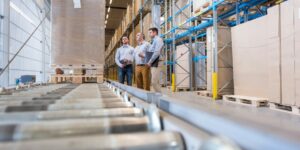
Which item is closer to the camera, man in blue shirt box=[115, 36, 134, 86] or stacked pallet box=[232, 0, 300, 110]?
stacked pallet box=[232, 0, 300, 110]

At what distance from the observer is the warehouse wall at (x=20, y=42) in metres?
8.28

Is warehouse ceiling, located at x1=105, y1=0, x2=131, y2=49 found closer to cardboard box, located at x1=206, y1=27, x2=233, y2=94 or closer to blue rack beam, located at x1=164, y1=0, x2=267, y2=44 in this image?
blue rack beam, located at x1=164, y1=0, x2=267, y2=44

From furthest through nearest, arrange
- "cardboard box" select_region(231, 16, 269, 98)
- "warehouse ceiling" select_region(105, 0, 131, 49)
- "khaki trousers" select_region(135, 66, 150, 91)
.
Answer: "warehouse ceiling" select_region(105, 0, 131, 49), "khaki trousers" select_region(135, 66, 150, 91), "cardboard box" select_region(231, 16, 269, 98)

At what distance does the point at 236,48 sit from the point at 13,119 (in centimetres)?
494

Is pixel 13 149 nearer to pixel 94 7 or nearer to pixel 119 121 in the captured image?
pixel 119 121

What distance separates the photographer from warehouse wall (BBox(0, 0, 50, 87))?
27.2ft

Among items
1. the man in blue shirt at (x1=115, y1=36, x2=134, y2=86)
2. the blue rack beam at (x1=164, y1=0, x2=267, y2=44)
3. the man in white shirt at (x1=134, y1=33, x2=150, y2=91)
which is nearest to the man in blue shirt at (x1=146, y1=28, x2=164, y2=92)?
the man in white shirt at (x1=134, y1=33, x2=150, y2=91)

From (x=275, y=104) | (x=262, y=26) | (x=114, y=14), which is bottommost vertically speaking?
(x=275, y=104)

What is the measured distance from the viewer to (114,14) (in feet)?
58.3

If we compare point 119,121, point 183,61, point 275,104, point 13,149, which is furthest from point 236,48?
point 13,149

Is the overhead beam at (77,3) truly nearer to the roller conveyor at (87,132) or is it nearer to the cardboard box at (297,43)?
the cardboard box at (297,43)

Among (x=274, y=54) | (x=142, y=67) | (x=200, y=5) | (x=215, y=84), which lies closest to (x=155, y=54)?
(x=142, y=67)

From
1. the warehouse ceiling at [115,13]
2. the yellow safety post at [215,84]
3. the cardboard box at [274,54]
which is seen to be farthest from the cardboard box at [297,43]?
the warehouse ceiling at [115,13]

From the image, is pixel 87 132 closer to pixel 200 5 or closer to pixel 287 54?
pixel 287 54
